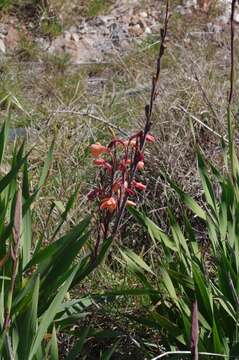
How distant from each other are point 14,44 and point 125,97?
2220mm

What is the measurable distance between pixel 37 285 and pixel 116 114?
2982 millimetres

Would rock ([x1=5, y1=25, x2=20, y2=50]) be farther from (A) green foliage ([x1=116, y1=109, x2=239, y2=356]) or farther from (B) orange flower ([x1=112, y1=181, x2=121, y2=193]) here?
(B) orange flower ([x1=112, y1=181, x2=121, y2=193])

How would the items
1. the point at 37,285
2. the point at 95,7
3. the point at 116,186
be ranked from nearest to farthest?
the point at 37,285 → the point at 116,186 → the point at 95,7

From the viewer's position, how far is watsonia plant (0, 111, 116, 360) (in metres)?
2.18

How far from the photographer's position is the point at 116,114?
506 centimetres

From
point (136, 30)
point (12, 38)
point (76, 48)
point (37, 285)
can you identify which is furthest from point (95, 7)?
point (37, 285)

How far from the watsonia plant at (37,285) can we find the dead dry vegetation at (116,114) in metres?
0.15

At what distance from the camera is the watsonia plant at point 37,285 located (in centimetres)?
218

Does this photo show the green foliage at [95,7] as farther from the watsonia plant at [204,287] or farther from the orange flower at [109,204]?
the orange flower at [109,204]

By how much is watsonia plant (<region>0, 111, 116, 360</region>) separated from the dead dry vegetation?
15 cm

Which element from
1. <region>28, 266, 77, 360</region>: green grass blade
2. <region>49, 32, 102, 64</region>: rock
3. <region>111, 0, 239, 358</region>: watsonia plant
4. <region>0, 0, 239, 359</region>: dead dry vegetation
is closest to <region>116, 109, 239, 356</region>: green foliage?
<region>111, 0, 239, 358</region>: watsonia plant

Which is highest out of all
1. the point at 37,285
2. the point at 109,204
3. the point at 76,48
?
the point at 76,48

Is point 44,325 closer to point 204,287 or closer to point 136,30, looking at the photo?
point 204,287

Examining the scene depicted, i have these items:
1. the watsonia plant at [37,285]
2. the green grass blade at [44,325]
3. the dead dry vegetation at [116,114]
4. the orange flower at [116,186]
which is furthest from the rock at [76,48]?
the green grass blade at [44,325]
